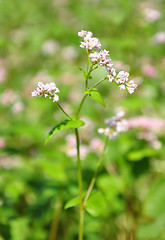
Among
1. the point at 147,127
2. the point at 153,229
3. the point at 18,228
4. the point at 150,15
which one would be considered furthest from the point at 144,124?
the point at 150,15

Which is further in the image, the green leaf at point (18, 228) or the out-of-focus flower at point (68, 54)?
the out-of-focus flower at point (68, 54)

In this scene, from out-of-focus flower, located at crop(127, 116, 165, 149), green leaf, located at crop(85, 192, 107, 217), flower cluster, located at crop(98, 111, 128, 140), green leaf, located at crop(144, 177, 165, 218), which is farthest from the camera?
out-of-focus flower, located at crop(127, 116, 165, 149)

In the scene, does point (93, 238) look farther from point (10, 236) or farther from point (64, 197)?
point (10, 236)

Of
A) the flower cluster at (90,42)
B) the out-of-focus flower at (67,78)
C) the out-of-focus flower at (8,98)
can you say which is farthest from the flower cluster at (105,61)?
the out-of-focus flower at (67,78)

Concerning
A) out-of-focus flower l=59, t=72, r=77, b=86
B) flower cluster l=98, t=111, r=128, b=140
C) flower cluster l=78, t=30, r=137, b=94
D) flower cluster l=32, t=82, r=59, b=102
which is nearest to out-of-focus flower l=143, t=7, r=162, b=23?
out-of-focus flower l=59, t=72, r=77, b=86

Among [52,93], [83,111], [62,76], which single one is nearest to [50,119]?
[83,111]

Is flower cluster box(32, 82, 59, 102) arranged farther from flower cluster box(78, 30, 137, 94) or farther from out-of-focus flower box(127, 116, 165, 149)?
out-of-focus flower box(127, 116, 165, 149)

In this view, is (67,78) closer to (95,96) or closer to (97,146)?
(97,146)

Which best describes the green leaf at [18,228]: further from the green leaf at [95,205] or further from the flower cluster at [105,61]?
the flower cluster at [105,61]

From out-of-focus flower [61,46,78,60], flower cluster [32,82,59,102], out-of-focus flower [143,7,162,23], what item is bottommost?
flower cluster [32,82,59,102]
